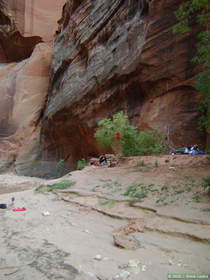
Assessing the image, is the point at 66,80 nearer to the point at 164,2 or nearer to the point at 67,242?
the point at 164,2

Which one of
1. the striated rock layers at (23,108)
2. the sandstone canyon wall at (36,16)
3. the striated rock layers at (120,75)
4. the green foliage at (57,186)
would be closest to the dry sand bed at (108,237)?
the green foliage at (57,186)

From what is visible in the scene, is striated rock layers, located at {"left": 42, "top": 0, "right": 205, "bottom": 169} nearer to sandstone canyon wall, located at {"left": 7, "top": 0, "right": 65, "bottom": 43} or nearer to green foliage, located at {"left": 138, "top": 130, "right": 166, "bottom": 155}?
green foliage, located at {"left": 138, "top": 130, "right": 166, "bottom": 155}

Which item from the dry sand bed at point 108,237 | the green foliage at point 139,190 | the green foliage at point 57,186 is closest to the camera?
the dry sand bed at point 108,237

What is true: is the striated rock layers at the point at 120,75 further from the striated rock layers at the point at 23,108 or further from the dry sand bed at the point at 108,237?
the dry sand bed at the point at 108,237

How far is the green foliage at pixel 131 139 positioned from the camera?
943 cm

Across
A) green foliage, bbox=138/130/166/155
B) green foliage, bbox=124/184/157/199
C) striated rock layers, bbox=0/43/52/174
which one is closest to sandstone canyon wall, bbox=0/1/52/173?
striated rock layers, bbox=0/43/52/174

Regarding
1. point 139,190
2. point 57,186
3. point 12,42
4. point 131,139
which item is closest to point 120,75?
point 131,139

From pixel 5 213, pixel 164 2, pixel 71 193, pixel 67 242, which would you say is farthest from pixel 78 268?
pixel 164 2

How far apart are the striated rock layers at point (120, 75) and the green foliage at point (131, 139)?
1.08m

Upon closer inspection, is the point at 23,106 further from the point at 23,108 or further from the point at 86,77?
the point at 86,77

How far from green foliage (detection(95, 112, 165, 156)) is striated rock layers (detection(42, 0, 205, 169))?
1077 millimetres

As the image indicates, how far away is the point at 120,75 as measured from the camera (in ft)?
41.3

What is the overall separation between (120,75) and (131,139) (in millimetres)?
4382

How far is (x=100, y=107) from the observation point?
1445cm
